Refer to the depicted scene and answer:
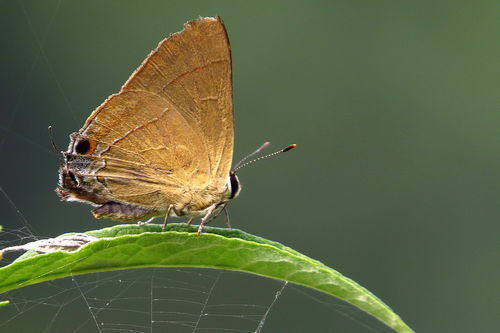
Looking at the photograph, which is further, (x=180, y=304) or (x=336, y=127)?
(x=336, y=127)

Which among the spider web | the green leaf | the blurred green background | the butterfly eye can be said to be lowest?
the spider web

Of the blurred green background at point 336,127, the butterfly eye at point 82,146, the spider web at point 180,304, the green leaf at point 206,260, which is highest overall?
the butterfly eye at point 82,146

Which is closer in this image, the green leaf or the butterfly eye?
the green leaf

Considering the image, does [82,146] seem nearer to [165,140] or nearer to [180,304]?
[165,140]

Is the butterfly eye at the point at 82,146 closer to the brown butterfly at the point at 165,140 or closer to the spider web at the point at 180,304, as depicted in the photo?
the brown butterfly at the point at 165,140

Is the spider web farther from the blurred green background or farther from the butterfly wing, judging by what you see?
the butterfly wing

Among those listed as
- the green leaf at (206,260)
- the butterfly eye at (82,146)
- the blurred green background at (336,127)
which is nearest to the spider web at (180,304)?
the blurred green background at (336,127)

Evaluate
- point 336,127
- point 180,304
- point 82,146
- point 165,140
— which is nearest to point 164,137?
point 165,140

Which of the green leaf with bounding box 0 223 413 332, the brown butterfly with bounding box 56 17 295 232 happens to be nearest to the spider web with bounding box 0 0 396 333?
the brown butterfly with bounding box 56 17 295 232
